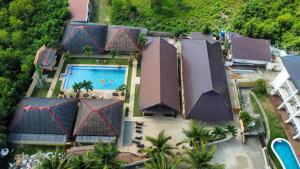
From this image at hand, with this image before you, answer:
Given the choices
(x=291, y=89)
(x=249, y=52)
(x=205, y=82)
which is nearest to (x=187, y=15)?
(x=249, y=52)

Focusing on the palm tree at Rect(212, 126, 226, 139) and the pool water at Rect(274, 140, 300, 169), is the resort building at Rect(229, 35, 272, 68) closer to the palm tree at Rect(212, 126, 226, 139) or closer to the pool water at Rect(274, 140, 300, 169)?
the pool water at Rect(274, 140, 300, 169)

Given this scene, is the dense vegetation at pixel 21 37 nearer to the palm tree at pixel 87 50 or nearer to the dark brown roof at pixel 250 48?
the palm tree at pixel 87 50

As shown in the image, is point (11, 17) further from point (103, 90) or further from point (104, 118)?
point (104, 118)

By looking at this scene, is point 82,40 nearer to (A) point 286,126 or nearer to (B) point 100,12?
(B) point 100,12

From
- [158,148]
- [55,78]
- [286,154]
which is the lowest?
[158,148]

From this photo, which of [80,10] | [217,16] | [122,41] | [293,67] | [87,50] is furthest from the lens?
[217,16]
